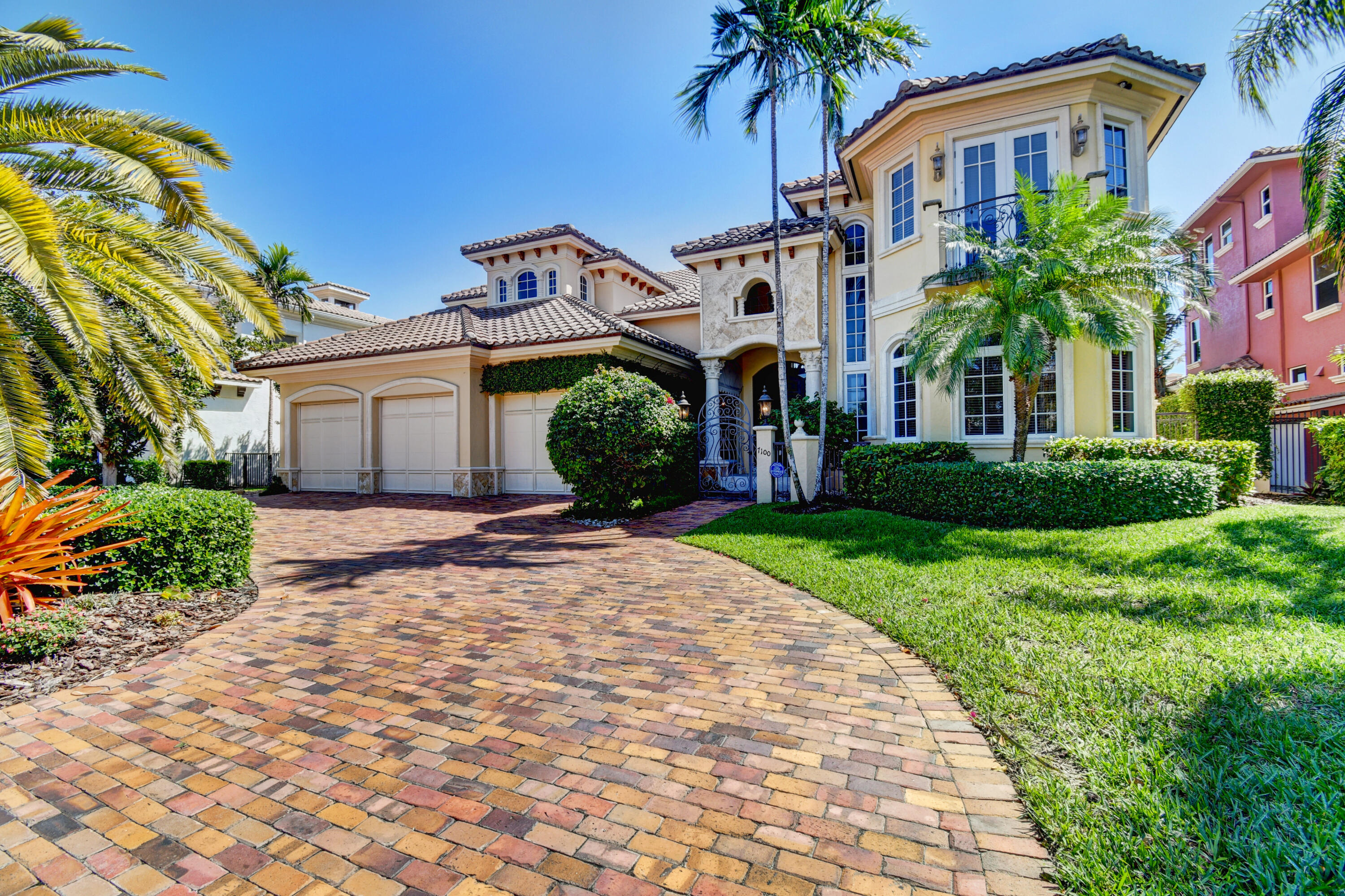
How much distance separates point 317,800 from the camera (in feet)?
8.73

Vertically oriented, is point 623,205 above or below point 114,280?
above

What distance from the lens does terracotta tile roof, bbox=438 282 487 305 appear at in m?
24.6

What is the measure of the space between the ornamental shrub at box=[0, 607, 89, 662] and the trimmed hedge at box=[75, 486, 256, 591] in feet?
2.72

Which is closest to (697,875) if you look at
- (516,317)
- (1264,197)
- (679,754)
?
(679,754)

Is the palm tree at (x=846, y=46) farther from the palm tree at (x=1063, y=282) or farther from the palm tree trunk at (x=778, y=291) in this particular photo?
the palm tree at (x=1063, y=282)

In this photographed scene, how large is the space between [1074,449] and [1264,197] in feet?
53.0

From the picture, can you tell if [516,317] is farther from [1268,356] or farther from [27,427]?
[1268,356]

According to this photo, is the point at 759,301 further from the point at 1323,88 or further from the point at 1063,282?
the point at 1323,88

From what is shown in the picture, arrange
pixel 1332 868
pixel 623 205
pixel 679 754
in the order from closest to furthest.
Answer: pixel 1332 868, pixel 679 754, pixel 623 205

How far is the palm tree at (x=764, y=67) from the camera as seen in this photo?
10484mm

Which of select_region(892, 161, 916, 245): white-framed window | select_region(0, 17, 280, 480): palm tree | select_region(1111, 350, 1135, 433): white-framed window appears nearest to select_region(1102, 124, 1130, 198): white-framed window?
select_region(1111, 350, 1135, 433): white-framed window

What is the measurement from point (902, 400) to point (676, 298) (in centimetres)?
828

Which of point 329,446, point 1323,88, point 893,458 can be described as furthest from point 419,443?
point 1323,88

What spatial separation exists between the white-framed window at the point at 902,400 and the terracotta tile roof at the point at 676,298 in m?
6.21
